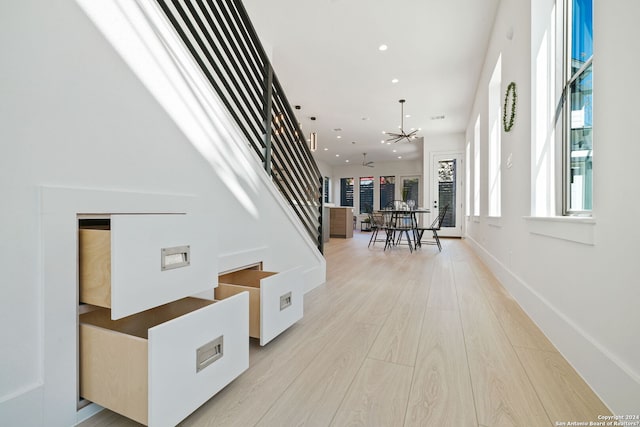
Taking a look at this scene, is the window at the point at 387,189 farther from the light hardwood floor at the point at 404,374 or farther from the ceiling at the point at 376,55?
the light hardwood floor at the point at 404,374

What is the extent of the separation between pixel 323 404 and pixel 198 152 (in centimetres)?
123

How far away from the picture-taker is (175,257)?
971 mm

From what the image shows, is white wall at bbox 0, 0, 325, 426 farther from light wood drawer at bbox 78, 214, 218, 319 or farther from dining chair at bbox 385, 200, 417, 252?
dining chair at bbox 385, 200, 417, 252

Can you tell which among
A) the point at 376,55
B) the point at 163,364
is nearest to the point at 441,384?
the point at 163,364

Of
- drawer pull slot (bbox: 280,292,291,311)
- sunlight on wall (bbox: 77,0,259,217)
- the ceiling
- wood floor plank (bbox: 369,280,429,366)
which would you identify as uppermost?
the ceiling

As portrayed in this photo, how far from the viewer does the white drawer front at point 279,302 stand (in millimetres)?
1349

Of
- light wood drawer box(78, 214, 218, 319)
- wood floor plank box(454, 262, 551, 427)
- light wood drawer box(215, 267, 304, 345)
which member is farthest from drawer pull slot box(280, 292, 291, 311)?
wood floor plank box(454, 262, 551, 427)

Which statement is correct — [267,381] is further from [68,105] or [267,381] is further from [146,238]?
[68,105]

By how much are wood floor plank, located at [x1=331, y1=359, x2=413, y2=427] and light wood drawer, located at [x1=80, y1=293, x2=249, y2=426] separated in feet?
1.42

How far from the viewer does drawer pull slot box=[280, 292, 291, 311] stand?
4.89ft

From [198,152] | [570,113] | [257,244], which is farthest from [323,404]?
[570,113]

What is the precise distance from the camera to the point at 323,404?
99cm

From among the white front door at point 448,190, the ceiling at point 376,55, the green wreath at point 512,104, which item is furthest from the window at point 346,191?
the green wreath at point 512,104

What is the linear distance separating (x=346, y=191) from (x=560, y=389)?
12.8 meters
